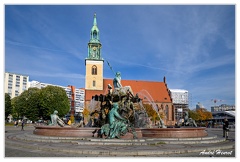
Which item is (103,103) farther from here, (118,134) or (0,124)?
(0,124)

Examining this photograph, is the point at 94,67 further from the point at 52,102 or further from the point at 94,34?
the point at 52,102

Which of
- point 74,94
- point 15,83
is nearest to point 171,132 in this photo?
point 15,83

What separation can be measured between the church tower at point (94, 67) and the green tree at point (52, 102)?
481 inches

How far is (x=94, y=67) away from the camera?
7162 cm

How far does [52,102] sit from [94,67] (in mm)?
20247

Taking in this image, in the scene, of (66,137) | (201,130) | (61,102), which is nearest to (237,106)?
(201,130)

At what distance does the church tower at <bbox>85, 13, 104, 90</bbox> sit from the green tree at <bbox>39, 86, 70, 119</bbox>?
40.1 ft

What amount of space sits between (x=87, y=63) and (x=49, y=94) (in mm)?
17835

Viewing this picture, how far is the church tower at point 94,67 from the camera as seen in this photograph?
7100 centimetres

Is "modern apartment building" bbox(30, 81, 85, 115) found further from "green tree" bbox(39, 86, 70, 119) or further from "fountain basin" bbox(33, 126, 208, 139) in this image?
"fountain basin" bbox(33, 126, 208, 139)

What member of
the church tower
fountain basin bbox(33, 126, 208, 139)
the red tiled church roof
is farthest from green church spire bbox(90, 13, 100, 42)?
fountain basin bbox(33, 126, 208, 139)

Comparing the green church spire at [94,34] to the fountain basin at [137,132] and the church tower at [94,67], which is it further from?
the fountain basin at [137,132]

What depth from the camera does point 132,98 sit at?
17578 millimetres

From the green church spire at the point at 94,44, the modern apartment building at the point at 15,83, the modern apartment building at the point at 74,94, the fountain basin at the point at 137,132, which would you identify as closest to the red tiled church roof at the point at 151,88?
the green church spire at the point at 94,44
